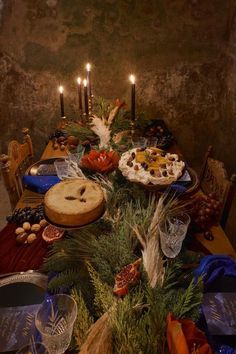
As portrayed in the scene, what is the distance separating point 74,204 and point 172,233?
44cm

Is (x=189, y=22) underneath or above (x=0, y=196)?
above

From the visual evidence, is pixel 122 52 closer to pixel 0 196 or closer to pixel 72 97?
pixel 72 97

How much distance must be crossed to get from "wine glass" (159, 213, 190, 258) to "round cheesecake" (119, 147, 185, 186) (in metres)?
0.37

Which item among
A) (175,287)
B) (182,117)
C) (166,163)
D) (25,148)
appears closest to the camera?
(175,287)

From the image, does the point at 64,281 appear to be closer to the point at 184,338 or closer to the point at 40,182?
the point at 184,338

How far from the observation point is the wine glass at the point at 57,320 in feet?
3.34

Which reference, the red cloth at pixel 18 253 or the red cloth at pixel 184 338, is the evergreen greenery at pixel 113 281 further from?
the red cloth at pixel 18 253

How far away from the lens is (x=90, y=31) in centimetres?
372

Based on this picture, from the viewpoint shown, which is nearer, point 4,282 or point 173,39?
point 4,282

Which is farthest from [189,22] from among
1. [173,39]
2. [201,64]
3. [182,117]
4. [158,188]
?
[158,188]

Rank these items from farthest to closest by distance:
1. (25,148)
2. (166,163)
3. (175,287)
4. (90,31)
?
(90,31)
(25,148)
(166,163)
(175,287)

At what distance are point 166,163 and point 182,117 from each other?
8.25 feet

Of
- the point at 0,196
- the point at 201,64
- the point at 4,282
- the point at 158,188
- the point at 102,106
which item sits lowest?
the point at 0,196

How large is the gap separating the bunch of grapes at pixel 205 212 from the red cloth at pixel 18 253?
82 cm
